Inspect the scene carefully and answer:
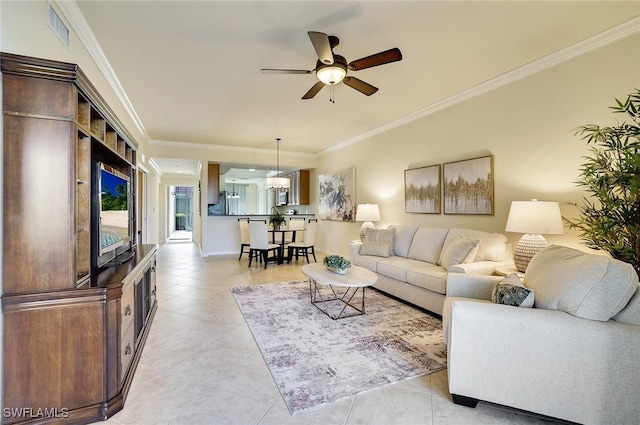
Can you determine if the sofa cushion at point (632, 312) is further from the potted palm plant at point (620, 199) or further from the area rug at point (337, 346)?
the area rug at point (337, 346)

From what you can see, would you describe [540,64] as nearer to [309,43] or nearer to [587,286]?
[309,43]

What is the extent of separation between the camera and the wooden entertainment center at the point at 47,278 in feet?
4.77

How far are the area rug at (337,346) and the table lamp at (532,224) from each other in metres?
1.07

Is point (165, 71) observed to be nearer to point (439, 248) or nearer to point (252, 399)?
point (252, 399)

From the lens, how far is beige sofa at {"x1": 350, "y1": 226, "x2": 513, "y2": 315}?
10.0 ft

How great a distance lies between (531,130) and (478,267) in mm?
1624

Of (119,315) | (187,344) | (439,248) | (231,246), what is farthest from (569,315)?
(231,246)

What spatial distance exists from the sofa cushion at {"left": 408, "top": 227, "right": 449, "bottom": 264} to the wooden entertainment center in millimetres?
3382

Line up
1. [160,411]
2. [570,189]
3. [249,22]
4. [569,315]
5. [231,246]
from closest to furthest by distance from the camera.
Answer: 1. [569,315]
2. [160,411]
3. [249,22]
4. [570,189]
5. [231,246]

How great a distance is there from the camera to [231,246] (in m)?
7.45

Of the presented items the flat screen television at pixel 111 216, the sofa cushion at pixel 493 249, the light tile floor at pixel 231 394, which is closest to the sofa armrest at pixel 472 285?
the light tile floor at pixel 231 394

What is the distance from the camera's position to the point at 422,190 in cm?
447

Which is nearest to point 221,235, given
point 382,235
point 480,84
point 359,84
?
point 382,235

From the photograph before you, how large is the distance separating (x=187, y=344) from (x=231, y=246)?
506cm
